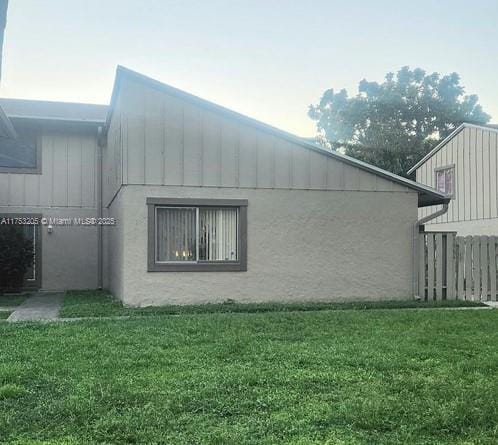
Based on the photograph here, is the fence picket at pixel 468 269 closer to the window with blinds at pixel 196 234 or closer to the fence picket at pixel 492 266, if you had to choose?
the fence picket at pixel 492 266

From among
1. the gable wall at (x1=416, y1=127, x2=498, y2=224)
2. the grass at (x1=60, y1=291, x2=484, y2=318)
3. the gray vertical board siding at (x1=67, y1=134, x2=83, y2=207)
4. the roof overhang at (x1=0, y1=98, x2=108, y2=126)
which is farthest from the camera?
the gable wall at (x1=416, y1=127, x2=498, y2=224)

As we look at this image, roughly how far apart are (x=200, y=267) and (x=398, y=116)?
33.2 meters

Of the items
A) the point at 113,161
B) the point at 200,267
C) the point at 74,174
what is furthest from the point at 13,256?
the point at 200,267

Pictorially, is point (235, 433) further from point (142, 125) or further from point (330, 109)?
point (330, 109)

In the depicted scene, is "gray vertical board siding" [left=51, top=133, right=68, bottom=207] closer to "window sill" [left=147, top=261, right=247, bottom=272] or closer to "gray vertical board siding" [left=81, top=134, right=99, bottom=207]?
"gray vertical board siding" [left=81, top=134, right=99, bottom=207]

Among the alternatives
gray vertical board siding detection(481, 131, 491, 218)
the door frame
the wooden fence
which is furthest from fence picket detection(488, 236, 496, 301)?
the door frame

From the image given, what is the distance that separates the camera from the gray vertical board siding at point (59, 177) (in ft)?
54.7

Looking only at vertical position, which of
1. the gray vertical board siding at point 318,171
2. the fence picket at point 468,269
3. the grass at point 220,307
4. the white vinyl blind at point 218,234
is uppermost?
the gray vertical board siding at point 318,171

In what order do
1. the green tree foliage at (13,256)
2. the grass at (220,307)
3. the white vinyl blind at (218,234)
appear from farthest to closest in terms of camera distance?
the green tree foliage at (13,256) → the white vinyl blind at (218,234) → the grass at (220,307)

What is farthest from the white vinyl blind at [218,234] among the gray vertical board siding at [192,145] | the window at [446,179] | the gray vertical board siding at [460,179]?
the window at [446,179]

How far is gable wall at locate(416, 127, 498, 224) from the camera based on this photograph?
19141 millimetres

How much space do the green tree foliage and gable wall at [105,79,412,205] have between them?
4.47m

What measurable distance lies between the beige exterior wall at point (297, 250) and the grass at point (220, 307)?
1.68 ft

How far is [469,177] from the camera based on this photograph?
67.3 ft
